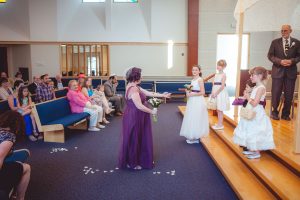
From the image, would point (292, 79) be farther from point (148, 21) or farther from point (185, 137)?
point (148, 21)

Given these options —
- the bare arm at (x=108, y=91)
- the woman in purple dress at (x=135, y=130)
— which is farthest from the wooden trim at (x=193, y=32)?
the woman in purple dress at (x=135, y=130)

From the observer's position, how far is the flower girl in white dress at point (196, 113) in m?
5.56

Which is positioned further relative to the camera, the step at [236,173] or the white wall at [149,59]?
the white wall at [149,59]

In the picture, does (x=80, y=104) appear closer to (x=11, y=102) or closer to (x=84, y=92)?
(x=84, y=92)

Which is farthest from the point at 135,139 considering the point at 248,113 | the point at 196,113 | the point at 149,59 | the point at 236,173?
the point at 149,59

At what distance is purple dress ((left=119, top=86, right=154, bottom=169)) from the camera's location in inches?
169

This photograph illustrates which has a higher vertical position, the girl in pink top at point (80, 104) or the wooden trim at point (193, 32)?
the wooden trim at point (193, 32)

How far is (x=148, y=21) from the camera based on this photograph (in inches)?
508

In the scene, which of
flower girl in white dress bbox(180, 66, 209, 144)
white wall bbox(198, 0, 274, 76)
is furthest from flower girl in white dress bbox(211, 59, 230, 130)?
white wall bbox(198, 0, 274, 76)

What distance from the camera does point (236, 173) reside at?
400 cm

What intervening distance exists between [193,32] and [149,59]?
2157mm

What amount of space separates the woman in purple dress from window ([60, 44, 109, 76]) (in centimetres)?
918

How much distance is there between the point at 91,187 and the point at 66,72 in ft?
33.1

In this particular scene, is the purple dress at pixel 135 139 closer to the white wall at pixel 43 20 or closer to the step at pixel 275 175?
the step at pixel 275 175
